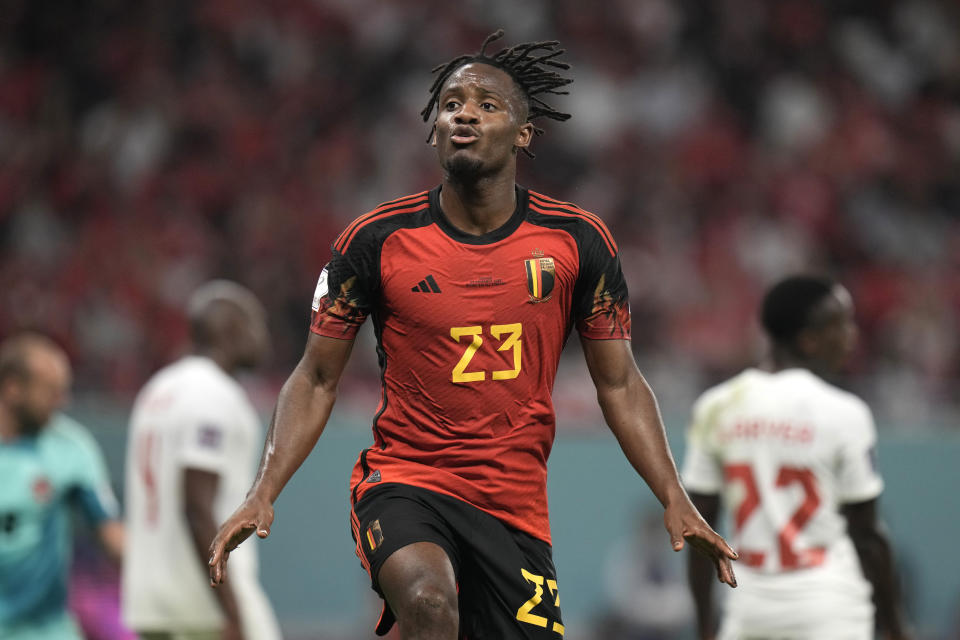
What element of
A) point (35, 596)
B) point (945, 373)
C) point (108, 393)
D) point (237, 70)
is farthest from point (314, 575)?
point (237, 70)

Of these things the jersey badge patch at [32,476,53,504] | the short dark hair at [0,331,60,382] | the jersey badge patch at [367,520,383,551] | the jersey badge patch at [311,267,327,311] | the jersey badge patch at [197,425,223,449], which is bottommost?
the jersey badge patch at [32,476,53,504]

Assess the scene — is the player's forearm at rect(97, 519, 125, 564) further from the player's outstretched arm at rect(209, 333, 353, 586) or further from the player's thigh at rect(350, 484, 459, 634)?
the player's thigh at rect(350, 484, 459, 634)

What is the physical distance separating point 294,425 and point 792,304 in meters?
2.50

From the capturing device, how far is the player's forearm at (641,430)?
4.20 m

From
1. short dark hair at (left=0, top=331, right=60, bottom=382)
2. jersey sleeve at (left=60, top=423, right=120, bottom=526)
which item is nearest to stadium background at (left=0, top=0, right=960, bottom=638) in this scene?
jersey sleeve at (left=60, top=423, right=120, bottom=526)

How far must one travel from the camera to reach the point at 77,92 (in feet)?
48.5

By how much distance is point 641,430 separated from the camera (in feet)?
14.0

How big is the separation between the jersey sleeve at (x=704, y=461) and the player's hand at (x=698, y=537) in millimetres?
1704

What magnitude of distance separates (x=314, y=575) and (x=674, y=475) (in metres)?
7.04

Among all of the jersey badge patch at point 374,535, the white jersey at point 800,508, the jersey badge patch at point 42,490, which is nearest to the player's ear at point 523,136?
the jersey badge patch at point 374,535

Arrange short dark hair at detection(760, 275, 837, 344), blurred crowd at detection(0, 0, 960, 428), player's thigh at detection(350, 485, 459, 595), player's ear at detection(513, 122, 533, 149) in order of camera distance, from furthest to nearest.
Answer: blurred crowd at detection(0, 0, 960, 428) < short dark hair at detection(760, 275, 837, 344) < player's ear at detection(513, 122, 533, 149) < player's thigh at detection(350, 485, 459, 595)

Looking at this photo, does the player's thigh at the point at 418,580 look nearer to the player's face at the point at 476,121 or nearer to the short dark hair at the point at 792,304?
the player's face at the point at 476,121

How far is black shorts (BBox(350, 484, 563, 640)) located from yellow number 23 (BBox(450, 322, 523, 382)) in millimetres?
379

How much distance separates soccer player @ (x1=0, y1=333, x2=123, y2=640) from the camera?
6414 millimetres
